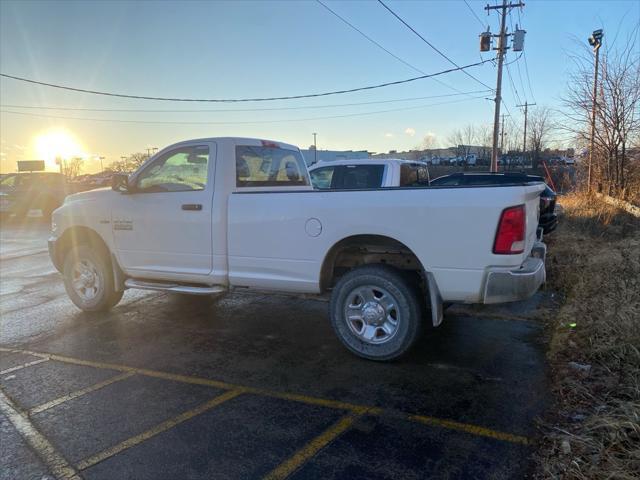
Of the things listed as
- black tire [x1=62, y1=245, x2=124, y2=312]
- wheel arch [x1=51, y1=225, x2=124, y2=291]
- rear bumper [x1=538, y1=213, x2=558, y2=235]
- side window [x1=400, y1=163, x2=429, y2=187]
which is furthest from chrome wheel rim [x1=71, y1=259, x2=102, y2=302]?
rear bumper [x1=538, y1=213, x2=558, y2=235]

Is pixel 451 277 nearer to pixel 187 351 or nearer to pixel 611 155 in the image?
pixel 187 351

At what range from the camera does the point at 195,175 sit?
212 inches

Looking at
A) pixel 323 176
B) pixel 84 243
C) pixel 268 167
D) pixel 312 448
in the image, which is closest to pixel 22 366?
pixel 84 243

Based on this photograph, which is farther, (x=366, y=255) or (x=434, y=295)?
(x=366, y=255)

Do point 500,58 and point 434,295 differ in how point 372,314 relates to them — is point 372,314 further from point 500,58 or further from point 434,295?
point 500,58

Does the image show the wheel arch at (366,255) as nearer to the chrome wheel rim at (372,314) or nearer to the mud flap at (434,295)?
the mud flap at (434,295)

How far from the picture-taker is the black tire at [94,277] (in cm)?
606

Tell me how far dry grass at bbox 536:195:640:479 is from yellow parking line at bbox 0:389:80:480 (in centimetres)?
283

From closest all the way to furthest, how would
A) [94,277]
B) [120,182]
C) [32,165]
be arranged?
1. [120,182]
2. [94,277]
3. [32,165]

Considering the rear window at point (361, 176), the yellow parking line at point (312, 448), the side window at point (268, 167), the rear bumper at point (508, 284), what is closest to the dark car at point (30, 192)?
the rear window at point (361, 176)

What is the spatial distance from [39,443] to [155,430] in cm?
76

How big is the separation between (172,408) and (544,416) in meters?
2.79

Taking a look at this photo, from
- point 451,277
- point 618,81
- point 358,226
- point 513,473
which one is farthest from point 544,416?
point 618,81

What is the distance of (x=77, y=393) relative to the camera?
3963mm
